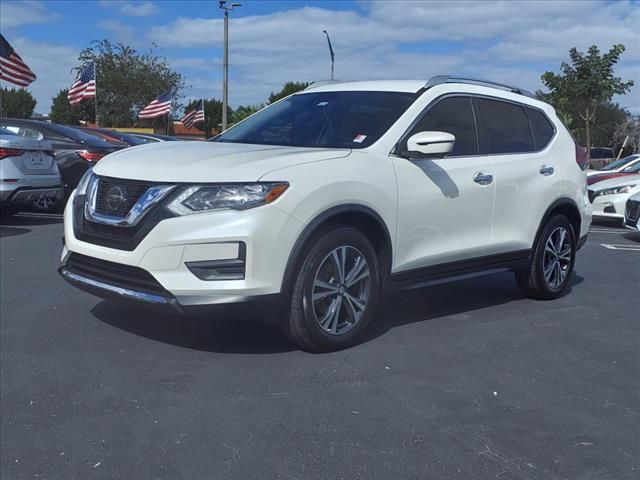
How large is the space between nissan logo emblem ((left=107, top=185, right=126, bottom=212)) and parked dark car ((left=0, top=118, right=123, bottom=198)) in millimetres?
8015

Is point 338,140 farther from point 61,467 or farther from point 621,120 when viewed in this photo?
point 621,120

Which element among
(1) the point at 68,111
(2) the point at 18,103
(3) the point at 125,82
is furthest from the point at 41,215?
(2) the point at 18,103

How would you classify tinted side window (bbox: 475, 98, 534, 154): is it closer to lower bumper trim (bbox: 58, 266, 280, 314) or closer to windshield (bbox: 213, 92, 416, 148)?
windshield (bbox: 213, 92, 416, 148)

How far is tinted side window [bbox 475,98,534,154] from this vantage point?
570 centimetres

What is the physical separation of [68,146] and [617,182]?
975cm

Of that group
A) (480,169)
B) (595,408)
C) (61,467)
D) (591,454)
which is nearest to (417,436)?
(591,454)

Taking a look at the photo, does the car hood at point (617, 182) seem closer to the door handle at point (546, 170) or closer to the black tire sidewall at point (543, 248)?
the black tire sidewall at point (543, 248)

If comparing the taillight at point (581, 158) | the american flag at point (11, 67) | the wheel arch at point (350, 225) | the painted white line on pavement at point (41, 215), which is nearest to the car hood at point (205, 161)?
the wheel arch at point (350, 225)

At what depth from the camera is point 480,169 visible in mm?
5441

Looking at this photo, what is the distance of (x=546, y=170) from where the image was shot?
611 centimetres

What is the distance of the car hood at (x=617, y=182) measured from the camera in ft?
43.0

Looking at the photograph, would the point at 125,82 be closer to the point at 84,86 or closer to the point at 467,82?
the point at 84,86

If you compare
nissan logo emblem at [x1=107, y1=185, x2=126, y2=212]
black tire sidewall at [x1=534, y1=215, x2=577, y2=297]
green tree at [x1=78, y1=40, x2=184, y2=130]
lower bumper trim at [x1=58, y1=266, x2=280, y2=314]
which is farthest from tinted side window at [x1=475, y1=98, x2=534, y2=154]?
green tree at [x1=78, y1=40, x2=184, y2=130]

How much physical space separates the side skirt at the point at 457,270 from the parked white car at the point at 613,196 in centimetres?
781
